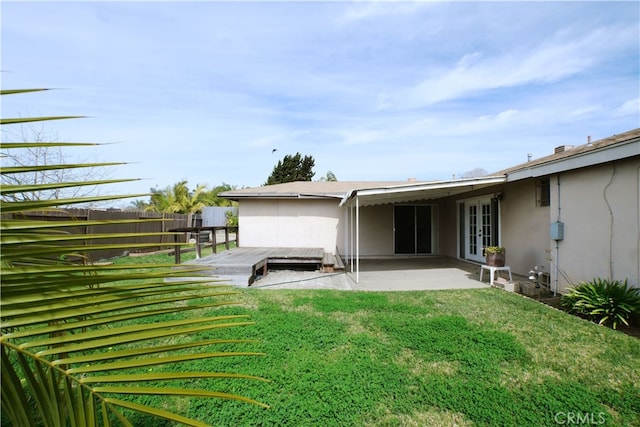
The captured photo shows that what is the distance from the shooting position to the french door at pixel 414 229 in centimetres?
1397

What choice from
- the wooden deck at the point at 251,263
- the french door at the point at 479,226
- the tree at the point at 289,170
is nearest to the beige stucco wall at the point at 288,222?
the wooden deck at the point at 251,263

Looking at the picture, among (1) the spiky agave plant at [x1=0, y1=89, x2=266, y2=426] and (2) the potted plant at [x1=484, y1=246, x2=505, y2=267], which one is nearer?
(1) the spiky agave plant at [x1=0, y1=89, x2=266, y2=426]

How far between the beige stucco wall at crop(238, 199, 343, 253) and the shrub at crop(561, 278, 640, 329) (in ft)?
27.7

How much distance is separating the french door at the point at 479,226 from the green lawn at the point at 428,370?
15.9ft

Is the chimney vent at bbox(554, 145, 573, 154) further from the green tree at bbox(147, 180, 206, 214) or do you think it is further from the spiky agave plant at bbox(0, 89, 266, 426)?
the green tree at bbox(147, 180, 206, 214)

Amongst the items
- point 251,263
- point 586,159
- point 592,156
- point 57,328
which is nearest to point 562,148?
point 586,159

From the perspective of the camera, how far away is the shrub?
5.15 metres

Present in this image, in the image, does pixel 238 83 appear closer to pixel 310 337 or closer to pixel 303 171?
pixel 310 337

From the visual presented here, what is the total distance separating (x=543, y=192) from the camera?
26.7 ft

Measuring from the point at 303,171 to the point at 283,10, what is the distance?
104 feet

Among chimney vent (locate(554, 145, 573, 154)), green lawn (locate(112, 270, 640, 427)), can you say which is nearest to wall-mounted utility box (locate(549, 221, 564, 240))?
green lawn (locate(112, 270, 640, 427))

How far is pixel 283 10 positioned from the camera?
7.05 meters

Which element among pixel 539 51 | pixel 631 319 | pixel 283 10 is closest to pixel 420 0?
pixel 283 10

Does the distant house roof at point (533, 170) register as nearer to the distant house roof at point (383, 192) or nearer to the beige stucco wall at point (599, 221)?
the distant house roof at point (383, 192)
